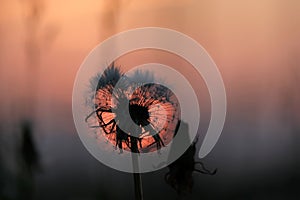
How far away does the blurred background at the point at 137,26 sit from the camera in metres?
1.24

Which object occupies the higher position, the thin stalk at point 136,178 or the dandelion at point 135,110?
the dandelion at point 135,110

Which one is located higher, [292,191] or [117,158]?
[117,158]

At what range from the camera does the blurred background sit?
124cm

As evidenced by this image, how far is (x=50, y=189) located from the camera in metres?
1.26

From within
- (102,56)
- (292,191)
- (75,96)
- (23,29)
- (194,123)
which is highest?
(23,29)

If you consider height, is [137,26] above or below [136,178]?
above

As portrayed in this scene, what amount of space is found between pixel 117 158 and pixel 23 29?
52 cm

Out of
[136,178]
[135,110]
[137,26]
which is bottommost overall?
[136,178]

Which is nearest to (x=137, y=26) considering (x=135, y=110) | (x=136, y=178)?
(x=135, y=110)

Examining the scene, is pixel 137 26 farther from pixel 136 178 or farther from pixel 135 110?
pixel 136 178

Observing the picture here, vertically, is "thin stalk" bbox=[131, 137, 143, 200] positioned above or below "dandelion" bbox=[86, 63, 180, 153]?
below

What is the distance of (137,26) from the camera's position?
4.13 feet

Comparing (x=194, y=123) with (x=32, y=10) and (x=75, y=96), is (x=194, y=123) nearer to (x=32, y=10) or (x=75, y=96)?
(x=75, y=96)

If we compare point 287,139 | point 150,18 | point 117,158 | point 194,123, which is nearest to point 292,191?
point 287,139
